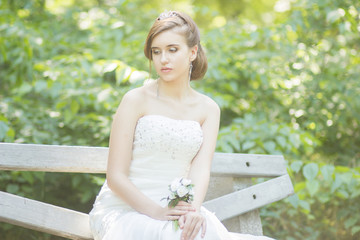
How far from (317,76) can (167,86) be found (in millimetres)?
2622

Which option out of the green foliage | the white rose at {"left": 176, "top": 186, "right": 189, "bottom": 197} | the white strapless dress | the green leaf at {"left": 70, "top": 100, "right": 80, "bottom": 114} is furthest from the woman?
the green foliage

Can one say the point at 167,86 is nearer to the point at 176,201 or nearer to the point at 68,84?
the point at 176,201

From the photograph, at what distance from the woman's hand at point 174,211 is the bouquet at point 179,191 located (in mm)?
30

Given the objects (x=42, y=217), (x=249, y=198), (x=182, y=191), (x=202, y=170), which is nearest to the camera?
(x=182, y=191)

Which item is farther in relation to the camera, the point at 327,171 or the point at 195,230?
the point at 327,171

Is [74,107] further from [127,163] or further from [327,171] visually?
[327,171]

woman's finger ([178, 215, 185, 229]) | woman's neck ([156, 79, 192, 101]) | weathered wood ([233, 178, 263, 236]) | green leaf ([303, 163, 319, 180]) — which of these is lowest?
weathered wood ([233, 178, 263, 236])

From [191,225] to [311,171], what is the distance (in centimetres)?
138

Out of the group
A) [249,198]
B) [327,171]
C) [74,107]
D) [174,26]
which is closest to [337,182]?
[327,171]

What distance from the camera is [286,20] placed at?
4.58 meters

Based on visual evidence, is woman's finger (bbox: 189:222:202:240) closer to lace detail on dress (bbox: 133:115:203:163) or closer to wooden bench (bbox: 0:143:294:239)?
lace detail on dress (bbox: 133:115:203:163)

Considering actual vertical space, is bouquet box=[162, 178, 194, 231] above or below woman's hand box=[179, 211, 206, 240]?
above

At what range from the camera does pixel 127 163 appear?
8.14 ft

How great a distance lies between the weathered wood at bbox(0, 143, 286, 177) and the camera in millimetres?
2342
